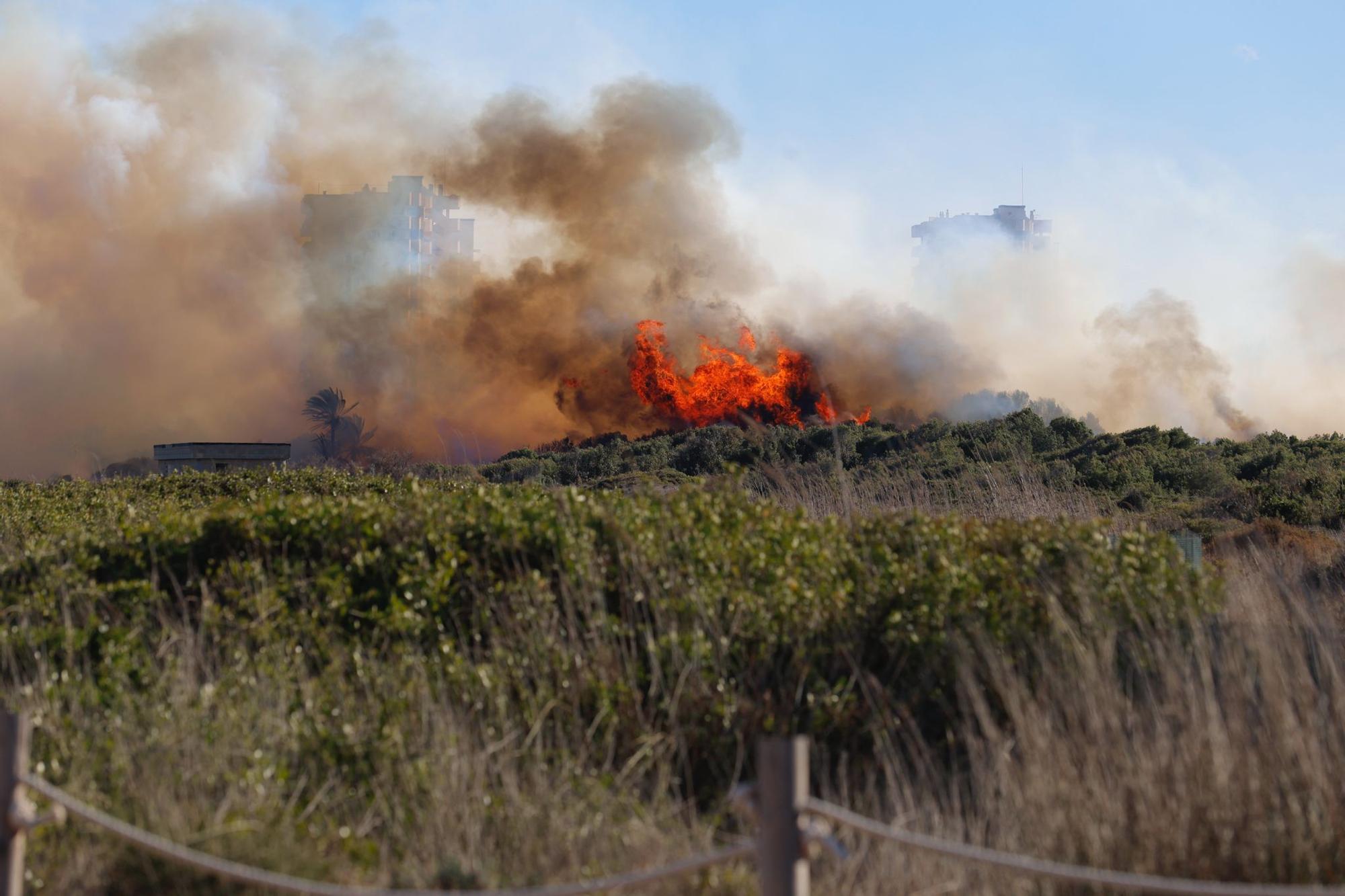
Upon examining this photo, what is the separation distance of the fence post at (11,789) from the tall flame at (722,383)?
30.5 metres

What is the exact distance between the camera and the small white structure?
70.1 ft

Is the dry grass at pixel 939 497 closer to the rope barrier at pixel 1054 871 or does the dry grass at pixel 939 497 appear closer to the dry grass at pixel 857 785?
the dry grass at pixel 857 785

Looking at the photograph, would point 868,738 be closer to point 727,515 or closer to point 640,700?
point 640,700

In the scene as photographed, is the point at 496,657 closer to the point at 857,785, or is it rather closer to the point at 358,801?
the point at 358,801

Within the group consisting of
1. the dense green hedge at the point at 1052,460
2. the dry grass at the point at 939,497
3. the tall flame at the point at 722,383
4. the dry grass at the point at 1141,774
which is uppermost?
the tall flame at the point at 722,383

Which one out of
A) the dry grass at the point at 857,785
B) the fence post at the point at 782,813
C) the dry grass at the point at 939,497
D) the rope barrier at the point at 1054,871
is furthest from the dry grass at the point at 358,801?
the dry grass at the point at 939,497

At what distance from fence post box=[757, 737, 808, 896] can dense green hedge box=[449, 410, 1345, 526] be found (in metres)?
9.44

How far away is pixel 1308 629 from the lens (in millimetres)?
6324

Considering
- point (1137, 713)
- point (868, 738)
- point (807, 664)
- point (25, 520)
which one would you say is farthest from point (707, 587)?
point (25, 520)

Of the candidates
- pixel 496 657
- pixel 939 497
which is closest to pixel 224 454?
pixel 939 497

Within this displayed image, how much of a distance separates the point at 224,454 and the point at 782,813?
20237 mm

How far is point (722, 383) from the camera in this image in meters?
34.7

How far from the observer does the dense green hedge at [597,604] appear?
577cm

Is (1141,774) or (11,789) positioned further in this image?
(1141,774)
